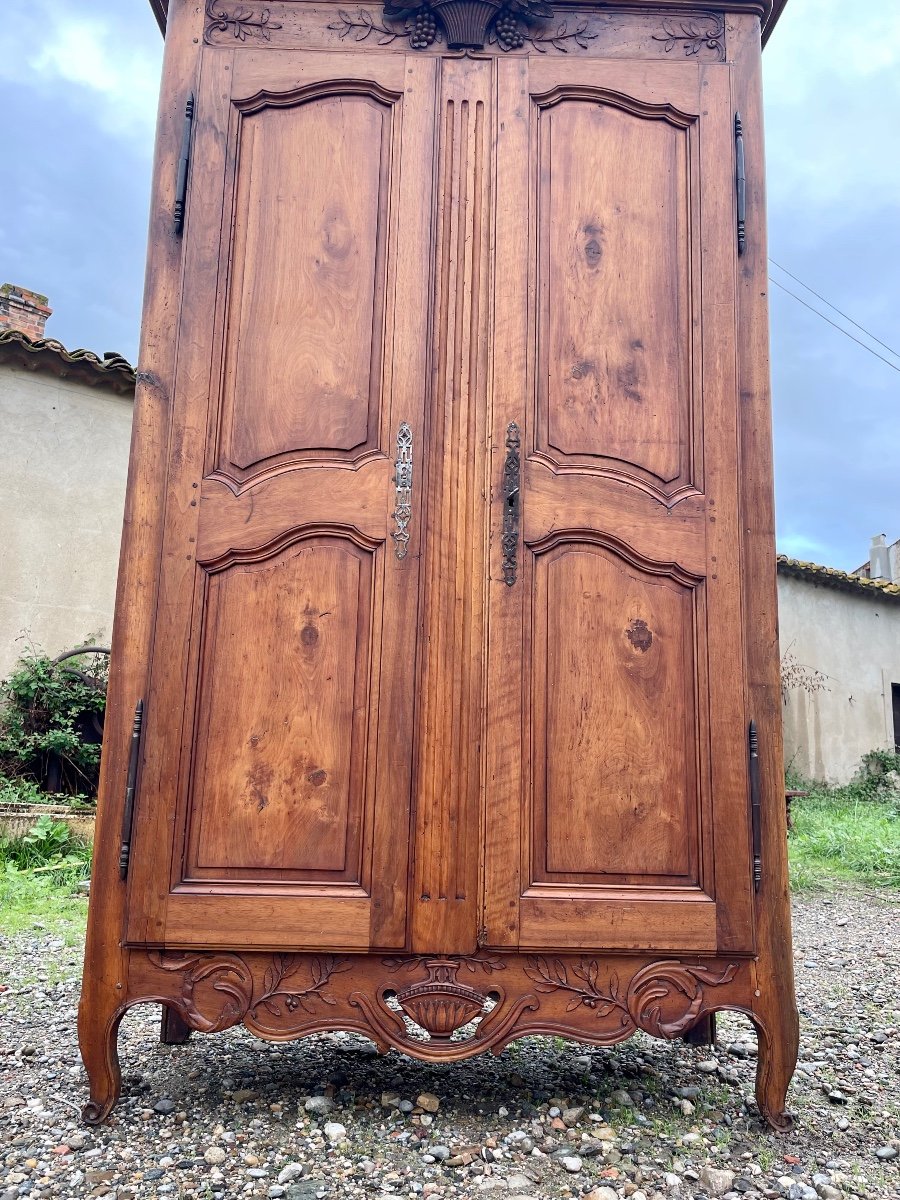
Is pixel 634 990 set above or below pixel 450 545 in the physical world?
below

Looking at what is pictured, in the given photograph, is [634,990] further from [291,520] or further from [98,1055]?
[291,520]

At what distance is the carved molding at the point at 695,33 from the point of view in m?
2.67

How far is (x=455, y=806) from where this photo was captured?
226 cm

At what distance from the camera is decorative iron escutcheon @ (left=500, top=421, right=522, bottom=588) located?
2369mm

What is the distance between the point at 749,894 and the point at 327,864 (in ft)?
3.37

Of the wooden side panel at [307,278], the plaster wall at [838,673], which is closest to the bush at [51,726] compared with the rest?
the wooden side panel at [307,278]

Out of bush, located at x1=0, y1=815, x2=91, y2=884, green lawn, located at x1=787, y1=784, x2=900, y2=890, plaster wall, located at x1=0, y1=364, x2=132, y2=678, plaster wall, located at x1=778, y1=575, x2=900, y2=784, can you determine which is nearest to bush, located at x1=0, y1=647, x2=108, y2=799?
plaster wall, located at x1=0, y1=364, x2=132, y2=678

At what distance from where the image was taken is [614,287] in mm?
2557

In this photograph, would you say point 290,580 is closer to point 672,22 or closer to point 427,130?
point 427,130

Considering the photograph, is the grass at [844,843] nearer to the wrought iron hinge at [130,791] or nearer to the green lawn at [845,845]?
the green lawn at [845,845]

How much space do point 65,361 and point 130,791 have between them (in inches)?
310

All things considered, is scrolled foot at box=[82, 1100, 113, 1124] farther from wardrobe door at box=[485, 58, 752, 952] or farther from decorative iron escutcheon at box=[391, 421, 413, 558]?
decorative iron escutcheon at box=[391, 421, 413, 558]

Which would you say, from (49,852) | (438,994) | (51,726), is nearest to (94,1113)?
(438,994)

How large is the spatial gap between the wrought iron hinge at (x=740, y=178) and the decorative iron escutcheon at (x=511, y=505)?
2.83 ft
